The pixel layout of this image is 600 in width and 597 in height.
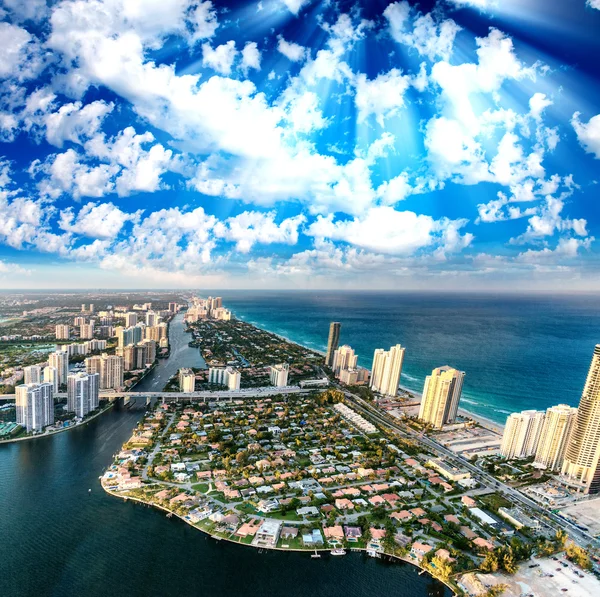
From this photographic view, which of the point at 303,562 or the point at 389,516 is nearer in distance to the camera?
the point at 303,562

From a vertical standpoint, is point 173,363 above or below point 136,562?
below

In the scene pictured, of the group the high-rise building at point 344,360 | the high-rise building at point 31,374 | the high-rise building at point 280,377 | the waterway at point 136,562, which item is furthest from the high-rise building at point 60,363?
the high-rise building at point 344,360

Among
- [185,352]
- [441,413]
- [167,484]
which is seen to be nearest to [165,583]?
[167,484]

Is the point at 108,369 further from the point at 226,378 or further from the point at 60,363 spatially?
the point at 226,378

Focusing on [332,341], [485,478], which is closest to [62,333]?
[332,341]

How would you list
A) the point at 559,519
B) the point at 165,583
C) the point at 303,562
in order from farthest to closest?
the point at 559,519, the point at 303,562, the point at 165,583

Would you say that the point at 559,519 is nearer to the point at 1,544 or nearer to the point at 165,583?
the point at 165,583
